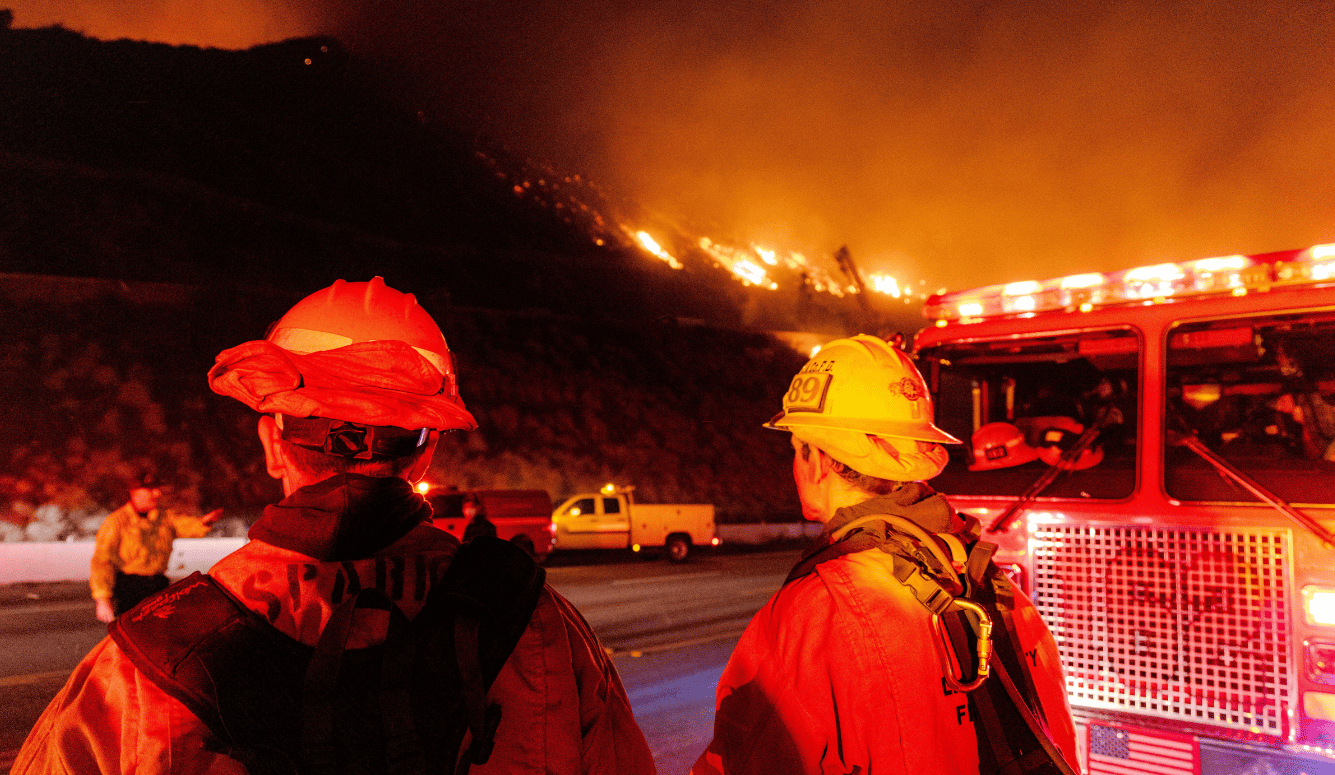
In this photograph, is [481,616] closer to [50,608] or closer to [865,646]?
[865,646]

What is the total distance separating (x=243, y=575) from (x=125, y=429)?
29527 mm

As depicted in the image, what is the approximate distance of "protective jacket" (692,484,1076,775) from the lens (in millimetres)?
1693

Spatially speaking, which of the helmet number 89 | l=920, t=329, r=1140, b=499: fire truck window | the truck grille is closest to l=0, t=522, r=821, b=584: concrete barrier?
A: l=920, t=329, r=1140, b=499: fire truck window

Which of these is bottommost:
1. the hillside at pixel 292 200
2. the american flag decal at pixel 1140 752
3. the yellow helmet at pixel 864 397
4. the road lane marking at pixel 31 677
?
the road lane marking at pixel 31 677

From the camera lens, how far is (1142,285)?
3.85 m

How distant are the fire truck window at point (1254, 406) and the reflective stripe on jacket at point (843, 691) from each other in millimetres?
2566

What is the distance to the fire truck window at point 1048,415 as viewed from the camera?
401 centimetres

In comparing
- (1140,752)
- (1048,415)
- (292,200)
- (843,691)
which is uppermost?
(292,200)

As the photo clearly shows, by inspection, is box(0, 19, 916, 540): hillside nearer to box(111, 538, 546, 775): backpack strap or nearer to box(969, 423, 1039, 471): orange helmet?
box(969, 423, 1039, 471): orange helmet

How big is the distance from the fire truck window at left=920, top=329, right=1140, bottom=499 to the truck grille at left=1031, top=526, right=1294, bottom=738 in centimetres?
41

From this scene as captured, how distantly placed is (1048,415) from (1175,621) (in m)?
1.75

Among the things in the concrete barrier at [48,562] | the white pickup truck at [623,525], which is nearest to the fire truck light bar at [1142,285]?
the concrete barrier at [48,562]

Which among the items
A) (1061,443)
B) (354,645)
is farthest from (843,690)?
(1061,443)

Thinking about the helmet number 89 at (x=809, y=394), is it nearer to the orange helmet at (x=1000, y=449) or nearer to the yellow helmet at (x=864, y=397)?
the yellow helmet at (x=864, y=397)
